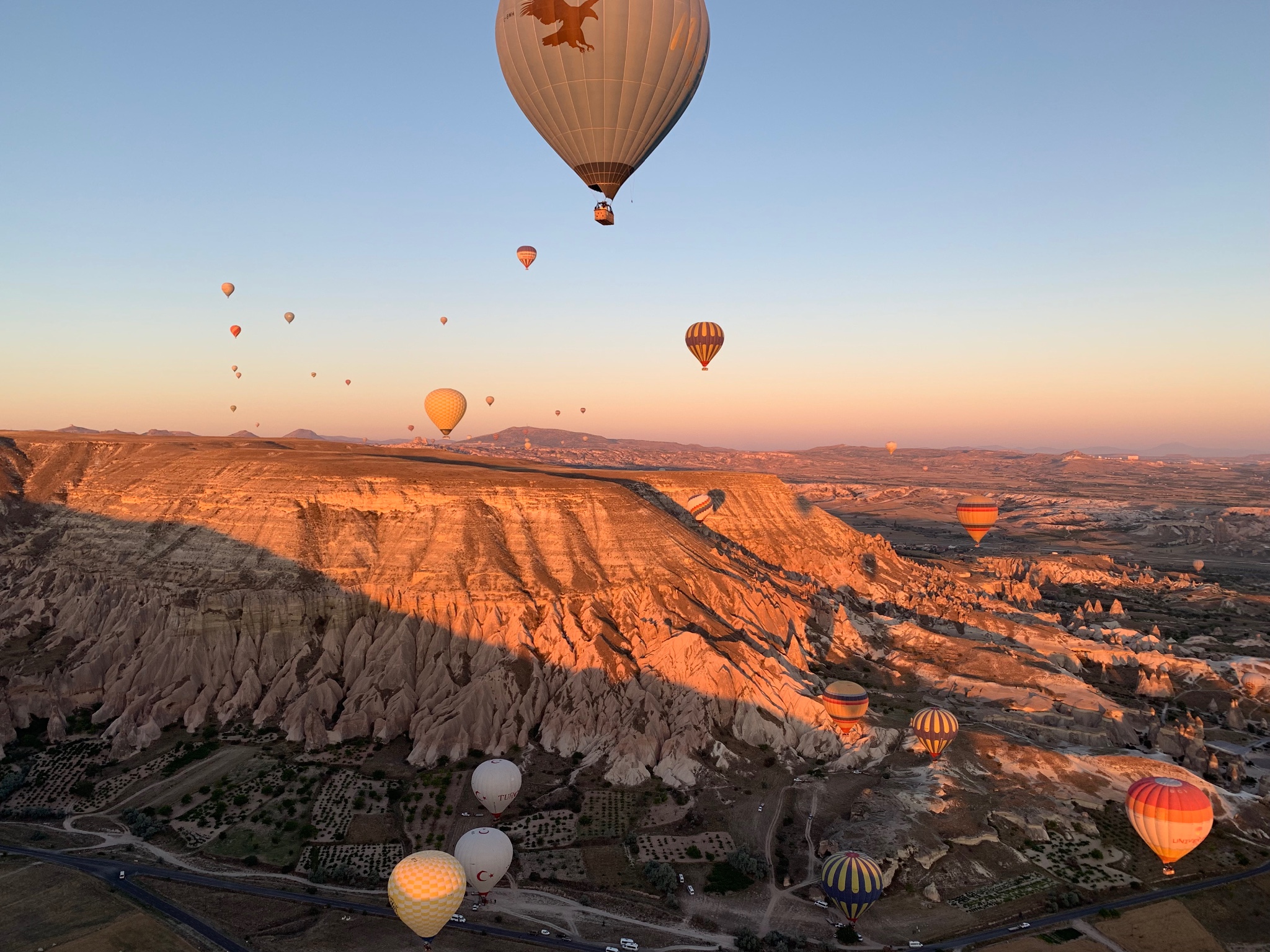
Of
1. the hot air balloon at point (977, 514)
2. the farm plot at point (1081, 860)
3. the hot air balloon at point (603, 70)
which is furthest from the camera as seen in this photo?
the hot air balloon at point (977, 514)

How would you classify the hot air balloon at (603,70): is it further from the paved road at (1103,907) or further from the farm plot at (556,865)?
the paved road at (1103,907)

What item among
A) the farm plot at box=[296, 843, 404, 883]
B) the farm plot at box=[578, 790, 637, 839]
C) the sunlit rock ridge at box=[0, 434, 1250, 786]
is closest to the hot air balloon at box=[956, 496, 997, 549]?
the sunlit rock ridge at box=[0, 434, 1250, 786]

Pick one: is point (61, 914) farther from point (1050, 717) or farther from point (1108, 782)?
point (1050, 717)

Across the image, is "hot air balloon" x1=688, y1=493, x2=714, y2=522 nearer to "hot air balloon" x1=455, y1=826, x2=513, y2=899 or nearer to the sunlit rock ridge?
the sunlit rock ridge

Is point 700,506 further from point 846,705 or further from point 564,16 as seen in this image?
point 564,16

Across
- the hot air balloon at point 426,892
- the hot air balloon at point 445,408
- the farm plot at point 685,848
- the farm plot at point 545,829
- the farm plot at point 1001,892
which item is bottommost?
the farm plot at point 1001,892

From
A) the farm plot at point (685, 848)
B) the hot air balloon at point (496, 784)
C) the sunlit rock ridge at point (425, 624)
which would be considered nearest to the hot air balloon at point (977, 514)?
the sunlit rock ridge at point (425, 624)

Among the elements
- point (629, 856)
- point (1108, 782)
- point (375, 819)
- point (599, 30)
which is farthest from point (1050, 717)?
point (599, 30)
